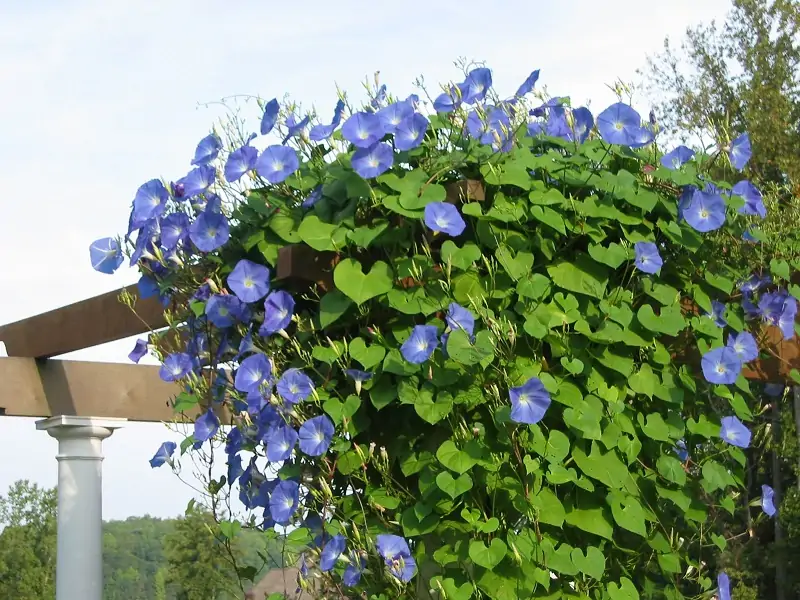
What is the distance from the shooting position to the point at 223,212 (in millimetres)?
2201

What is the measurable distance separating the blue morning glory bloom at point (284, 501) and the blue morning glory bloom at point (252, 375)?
8.5 inches

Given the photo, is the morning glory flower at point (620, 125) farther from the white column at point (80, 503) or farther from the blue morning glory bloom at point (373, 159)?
the white column at point (80, 503)

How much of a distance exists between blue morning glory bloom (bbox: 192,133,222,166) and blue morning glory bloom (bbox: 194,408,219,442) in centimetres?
59

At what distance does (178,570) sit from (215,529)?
45.0 ft

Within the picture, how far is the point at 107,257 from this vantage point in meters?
2.45

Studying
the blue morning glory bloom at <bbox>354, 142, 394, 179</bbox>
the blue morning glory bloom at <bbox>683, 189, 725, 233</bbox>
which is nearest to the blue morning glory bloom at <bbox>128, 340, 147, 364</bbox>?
the blue morning glory bloom at <bbox>354, 142, 394, 179</bbox>

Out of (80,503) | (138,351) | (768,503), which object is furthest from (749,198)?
(80,503)

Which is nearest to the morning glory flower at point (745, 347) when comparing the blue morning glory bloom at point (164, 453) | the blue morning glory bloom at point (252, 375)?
the blue morning glory bloom at point (252, 375)

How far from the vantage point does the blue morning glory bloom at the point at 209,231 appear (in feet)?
6.95

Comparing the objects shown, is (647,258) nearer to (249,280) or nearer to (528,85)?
(528,85)

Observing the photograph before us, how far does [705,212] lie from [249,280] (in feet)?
3.29

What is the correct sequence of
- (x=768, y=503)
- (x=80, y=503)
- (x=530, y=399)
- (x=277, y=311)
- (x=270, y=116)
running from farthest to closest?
(x=80, y=503), (x=768, y=503), (x=270, y=116), (x=277, y=311), (x=530, y=399)

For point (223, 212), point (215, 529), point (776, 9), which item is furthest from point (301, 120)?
point (776, 9)

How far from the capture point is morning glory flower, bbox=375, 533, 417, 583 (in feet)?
6.28
